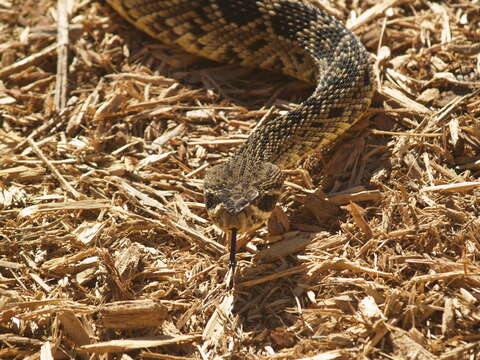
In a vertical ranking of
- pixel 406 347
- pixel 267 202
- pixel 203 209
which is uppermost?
pixel 267 202

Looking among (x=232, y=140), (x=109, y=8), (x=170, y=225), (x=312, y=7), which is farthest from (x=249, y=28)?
(x=170, y=225)

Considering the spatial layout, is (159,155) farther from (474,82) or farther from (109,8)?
(474,82)

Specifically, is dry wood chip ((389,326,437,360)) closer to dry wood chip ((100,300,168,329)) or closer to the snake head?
the snake head

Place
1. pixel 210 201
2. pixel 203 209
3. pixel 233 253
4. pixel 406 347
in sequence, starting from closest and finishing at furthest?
pixel 406 347, pixel 233 253, pixel 210 201, pixel 203 209

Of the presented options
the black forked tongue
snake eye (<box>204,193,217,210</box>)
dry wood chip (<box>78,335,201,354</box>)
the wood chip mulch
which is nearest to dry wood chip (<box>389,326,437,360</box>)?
the wood chip mulch

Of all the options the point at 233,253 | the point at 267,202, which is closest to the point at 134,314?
the point at 233,253

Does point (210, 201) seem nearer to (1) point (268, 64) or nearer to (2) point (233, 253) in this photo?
(2) point (233, 253)
